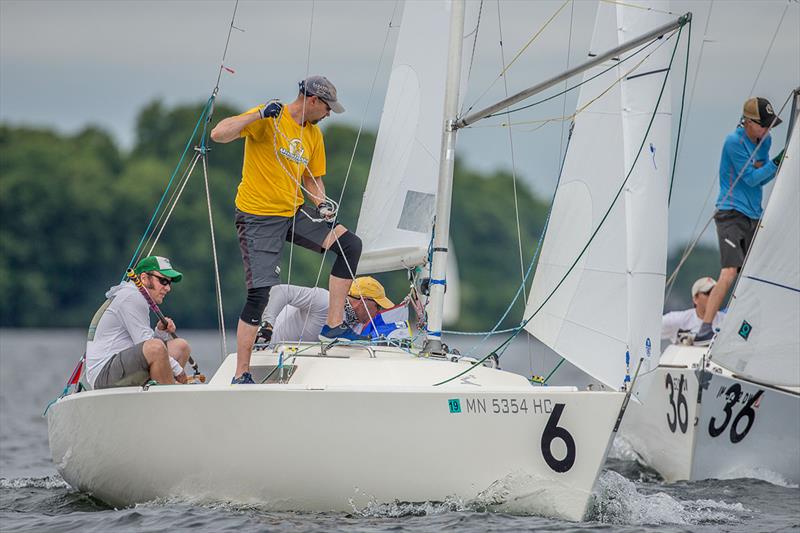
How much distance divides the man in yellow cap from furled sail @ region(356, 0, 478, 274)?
0.22 meters

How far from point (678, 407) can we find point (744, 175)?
6.76 feet

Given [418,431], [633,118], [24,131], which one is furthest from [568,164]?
[24,131]

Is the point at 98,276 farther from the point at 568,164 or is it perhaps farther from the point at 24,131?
the point at 568,164

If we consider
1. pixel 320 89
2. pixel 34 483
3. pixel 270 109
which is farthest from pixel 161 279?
pixel 34 483

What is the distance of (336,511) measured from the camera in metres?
8.04

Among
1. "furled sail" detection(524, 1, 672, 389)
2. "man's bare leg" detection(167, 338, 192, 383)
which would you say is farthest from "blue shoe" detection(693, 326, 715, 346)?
"man's bare leg" detection(167, 338, 192, 383)

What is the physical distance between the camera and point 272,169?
348 inches

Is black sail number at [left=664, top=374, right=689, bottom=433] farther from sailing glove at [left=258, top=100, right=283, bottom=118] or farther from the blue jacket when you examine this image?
sailing glove at [left=258, top=100, right=283, bottom=118]

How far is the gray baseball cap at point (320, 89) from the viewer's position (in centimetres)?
877

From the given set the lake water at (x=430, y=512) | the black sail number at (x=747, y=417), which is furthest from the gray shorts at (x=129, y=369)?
the black sail number at (x=747, y=417)

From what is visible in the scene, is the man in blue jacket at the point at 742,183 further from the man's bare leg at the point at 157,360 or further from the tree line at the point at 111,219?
the tree line at the point at 111,219

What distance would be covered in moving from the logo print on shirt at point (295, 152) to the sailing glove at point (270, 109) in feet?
1.10

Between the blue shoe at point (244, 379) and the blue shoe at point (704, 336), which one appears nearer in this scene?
the blue shoe at point (244, 379)

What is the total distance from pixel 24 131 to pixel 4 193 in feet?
36.2
